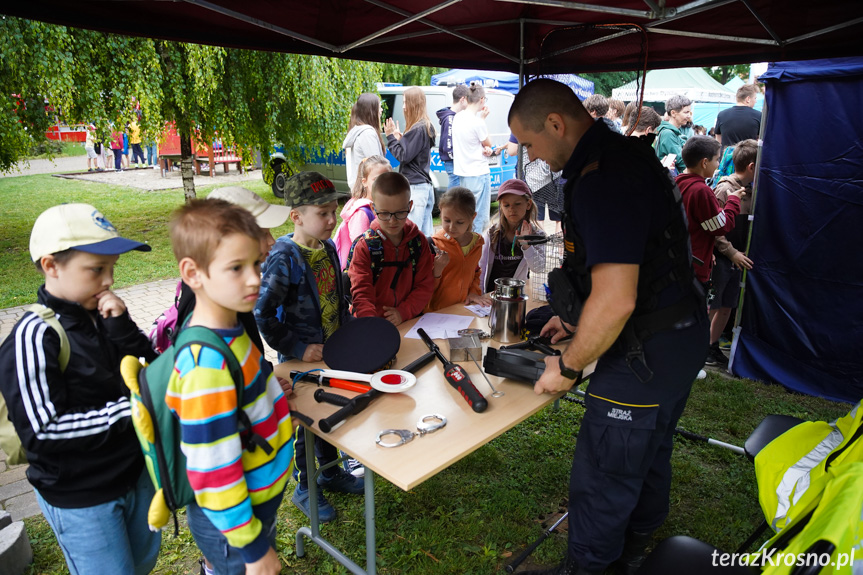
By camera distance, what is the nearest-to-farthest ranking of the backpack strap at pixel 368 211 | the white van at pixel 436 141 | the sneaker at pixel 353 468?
the sneaker at pixel 353 468 < the backpack strap at pixel 368 211 < the white van at pixel 436 141

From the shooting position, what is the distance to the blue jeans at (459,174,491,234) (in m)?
7.82

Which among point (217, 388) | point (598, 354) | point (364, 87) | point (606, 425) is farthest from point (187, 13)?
point (364, 87)

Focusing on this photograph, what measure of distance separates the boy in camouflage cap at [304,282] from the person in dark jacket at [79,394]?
2.39 feet

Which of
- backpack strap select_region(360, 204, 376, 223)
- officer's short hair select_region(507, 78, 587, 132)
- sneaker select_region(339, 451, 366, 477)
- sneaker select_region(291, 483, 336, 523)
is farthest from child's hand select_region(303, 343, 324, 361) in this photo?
backpack strap select_region(360, 204, 376, 223)

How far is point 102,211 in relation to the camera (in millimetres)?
11664

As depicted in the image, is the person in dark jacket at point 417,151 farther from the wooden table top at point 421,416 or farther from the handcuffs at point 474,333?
the wooden table top at point 421,416

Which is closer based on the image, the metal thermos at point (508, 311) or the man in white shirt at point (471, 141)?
the metal thermos at point (508, 311)

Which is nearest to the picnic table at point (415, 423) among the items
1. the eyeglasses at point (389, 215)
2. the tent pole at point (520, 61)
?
the eyeglasses at point (389, 215)

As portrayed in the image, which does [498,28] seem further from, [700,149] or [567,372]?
[567,372]

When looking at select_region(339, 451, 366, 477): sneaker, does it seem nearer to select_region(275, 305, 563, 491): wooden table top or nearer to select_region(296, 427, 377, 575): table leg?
select_region(296, 427, 377, 575): table leg

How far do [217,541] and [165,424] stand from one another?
41cm

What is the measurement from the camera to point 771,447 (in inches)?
79.8

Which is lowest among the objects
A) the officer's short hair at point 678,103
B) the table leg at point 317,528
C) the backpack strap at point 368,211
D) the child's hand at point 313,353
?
the table leg at point 317,528

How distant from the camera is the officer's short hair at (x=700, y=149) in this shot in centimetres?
416
